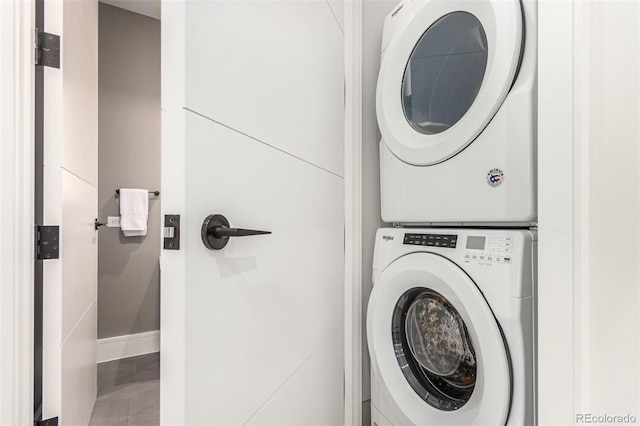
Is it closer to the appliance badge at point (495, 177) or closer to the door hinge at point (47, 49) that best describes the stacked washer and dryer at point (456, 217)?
the appliance badge at point (495, 177)

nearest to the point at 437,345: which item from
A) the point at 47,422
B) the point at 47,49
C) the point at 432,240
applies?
the point at 432,240

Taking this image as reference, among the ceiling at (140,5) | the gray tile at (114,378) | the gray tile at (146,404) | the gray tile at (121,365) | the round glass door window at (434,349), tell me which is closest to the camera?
the round glass door window at (434,349)

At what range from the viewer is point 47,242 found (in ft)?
3.60

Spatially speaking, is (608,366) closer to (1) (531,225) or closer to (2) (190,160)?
(1) (531,225)

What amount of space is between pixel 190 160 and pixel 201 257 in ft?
0.59

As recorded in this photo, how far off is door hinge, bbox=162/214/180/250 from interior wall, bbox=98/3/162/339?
2417 mm

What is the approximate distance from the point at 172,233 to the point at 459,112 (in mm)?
874

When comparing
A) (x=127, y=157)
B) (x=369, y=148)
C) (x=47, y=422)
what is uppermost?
(x=127, y=157)

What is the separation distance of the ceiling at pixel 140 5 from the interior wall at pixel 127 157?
0.04 m

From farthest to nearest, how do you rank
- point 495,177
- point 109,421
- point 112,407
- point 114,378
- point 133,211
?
1. point 133,211
2. point 114,378
3. point 112,407
4. point 109,421
5. point 495,177

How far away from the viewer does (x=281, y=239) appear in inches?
Result: 36.5

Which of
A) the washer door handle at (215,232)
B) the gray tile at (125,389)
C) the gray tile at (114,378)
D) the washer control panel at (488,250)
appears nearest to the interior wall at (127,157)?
the gray tile at (114,378)

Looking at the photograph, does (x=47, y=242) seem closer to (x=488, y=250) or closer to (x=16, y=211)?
(x=16, y=211)

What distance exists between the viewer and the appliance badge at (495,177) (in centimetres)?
92
